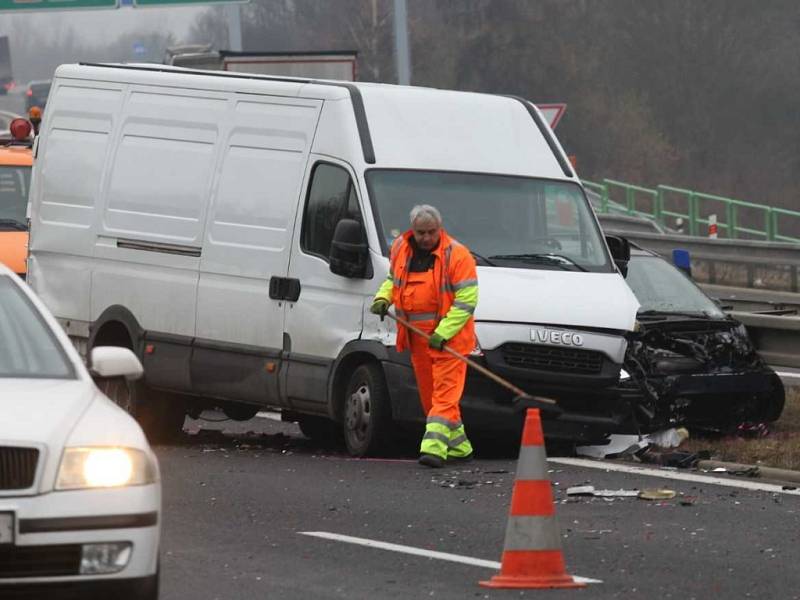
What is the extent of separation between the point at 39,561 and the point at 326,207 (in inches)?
286

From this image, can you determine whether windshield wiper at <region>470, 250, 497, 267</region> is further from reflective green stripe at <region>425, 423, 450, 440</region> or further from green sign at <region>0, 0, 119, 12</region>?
green sign at <region>0, 0, 119, 12</region>

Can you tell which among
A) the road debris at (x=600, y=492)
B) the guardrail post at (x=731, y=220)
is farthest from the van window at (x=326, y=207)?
the guardrail post at (x=731, y=220)

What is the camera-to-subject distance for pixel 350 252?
1320 cm

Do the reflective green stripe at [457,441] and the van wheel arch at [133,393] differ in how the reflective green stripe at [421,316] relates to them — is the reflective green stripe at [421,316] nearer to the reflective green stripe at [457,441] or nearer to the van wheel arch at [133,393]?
the reflective green stripe at [457,441]

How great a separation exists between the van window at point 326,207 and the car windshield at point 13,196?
771 centimetres

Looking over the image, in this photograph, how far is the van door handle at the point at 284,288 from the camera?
13.9 meters

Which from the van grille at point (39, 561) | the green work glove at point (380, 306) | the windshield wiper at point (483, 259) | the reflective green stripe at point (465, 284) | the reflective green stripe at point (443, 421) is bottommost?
the reflective green stripe at point (443, 421)

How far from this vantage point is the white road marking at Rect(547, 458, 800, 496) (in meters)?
11.8

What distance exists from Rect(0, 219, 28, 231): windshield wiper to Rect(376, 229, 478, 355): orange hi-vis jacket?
8.53 metres

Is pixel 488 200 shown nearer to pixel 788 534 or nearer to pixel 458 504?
pixel 458 504

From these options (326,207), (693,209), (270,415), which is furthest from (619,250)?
(693,209)

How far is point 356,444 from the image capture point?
13.5 metres

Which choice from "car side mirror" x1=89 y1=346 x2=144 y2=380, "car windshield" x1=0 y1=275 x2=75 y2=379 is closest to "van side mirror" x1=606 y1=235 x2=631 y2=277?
"car windshield" x1=0 y1=275 x2=75 y2=379

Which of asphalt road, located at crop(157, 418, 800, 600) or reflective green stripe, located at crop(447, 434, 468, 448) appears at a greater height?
reflective green stripe, located at crop(447, 434, 468, 448)
